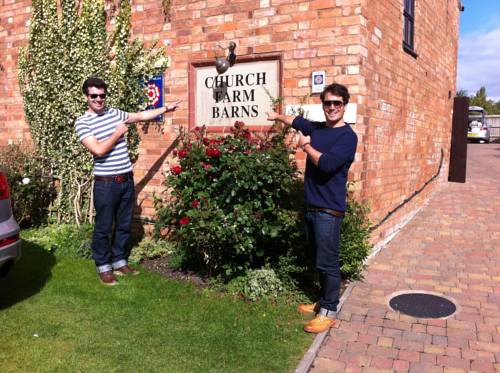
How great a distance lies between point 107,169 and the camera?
441cm

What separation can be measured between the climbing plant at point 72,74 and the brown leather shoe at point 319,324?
3.44 m

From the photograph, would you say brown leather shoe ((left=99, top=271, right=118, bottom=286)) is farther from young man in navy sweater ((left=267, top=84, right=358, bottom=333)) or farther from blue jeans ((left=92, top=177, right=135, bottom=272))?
young man in navy sweater ((left=267, top=84, right=358, bottom=333))

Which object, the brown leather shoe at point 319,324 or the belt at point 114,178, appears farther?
the belt at point 114,178

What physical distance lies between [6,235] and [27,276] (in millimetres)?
1314

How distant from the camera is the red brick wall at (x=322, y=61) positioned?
15.2 feet

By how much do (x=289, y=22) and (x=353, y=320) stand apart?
3.05 meters

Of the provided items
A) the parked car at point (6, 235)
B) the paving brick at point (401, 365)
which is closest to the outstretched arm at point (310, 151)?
the paving brick at point (401, 365)

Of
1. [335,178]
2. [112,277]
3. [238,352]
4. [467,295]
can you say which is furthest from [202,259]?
[467,295]

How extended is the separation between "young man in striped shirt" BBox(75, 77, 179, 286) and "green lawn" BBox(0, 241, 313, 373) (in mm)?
385

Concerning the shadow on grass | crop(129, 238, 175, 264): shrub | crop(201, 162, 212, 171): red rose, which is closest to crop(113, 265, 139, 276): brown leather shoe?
crop(129, 238, 175, 264): shrub

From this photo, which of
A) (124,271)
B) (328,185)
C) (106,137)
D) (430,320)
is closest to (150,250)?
(124,271)

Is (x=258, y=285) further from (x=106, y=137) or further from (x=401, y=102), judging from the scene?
(x=401, y=102)

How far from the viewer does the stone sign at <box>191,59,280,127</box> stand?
4.98 metres

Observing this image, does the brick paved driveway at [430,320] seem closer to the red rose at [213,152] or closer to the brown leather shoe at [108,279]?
the red rose at [213,152]
